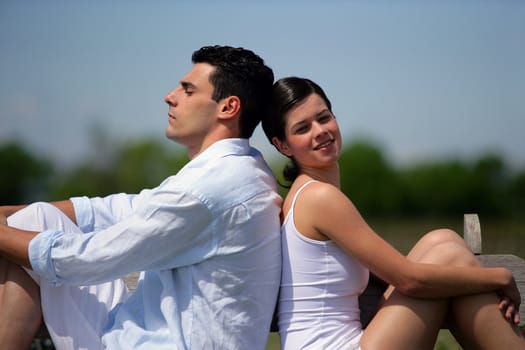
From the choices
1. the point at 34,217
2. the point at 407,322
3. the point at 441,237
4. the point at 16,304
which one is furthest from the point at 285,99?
the point at 16,304

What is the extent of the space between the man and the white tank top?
70 mm

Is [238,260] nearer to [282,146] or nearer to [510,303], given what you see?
[282,146]

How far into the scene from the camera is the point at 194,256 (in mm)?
2521

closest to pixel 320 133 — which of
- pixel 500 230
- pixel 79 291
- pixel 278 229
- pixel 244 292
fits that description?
pixel 278 229

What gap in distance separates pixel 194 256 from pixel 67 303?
53 cm

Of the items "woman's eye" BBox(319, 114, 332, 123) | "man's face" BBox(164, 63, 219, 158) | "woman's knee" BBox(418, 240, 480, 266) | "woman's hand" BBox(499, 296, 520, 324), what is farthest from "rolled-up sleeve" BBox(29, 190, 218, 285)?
"woman's hand" BBox(499, 296, 520, 324)

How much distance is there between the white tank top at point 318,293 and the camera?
8.43 feet

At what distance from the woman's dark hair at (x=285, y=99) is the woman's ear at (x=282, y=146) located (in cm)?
1

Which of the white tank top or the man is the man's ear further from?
the white tank top

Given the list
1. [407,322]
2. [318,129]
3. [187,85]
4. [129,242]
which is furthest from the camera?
[187,85]

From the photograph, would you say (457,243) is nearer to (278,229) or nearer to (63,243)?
(278,229)

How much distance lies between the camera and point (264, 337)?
2664mm

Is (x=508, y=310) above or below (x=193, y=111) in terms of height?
below

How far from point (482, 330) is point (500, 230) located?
9145mm
